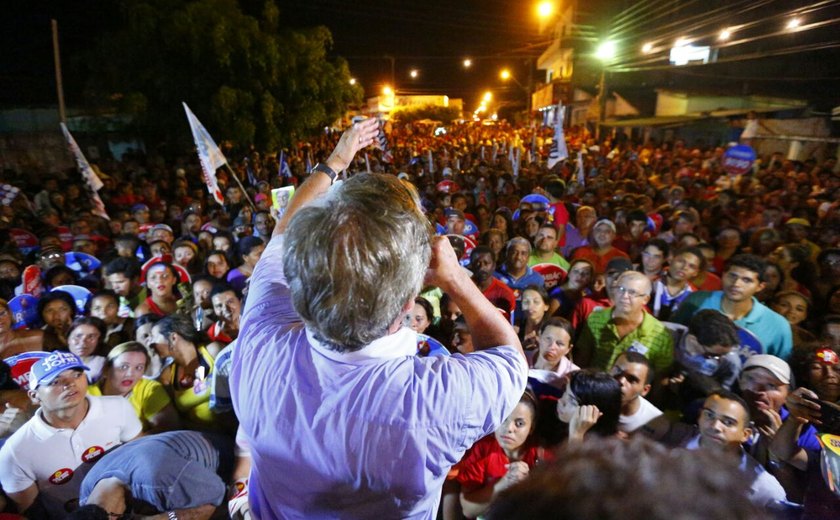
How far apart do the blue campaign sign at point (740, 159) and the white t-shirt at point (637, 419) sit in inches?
286

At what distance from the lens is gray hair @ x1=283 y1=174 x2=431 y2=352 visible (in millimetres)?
1017

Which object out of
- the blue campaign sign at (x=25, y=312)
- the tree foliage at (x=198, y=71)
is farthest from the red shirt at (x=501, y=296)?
the tree foliage at (x=198, y=71)


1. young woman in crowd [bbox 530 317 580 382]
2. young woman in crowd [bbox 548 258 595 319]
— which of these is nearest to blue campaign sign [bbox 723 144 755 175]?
young woman in crowd [bbox 548 258 595 319]

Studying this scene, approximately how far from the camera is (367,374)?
1093 millimetres

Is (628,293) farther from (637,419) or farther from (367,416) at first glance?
(367,416)

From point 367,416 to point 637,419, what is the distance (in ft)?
7.78

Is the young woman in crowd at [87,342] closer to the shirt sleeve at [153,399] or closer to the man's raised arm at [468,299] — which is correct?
the shirt sleeve at [153,399]

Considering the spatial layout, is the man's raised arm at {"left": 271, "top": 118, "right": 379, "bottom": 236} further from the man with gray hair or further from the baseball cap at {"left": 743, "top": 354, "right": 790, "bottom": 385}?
the baseball cap at {"left": 743, "top": 354, "right": 790, "bottom": 385}

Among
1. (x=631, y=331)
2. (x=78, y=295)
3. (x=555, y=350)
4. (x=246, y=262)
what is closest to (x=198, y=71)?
(x=246, y=262)

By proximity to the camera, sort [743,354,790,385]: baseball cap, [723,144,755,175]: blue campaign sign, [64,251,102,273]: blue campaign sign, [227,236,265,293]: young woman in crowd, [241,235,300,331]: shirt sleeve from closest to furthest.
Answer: [241,235,300,331]: shirt sleeve, [743,354,790,385]: baseball cap, [227,236,265,293]: young woman in crowd, [64,251,102,273]: blue campaign sign, [723,144,755,175]: blue campaign sign

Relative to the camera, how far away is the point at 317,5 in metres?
23.1

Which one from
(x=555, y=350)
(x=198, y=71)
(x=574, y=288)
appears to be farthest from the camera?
(x=198, y=71)

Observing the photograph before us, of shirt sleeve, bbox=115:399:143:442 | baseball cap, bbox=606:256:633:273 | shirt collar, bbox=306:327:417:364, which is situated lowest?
shirt sleeve, bbox=115:399:143:442

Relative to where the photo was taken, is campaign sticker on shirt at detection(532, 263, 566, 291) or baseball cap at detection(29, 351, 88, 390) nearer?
baseball cap at detection(29, 351, 88, 390)
